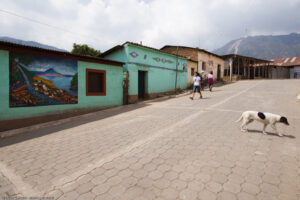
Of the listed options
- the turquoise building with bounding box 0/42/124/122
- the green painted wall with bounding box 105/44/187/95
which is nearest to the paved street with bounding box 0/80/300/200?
the turquoise building with bounding box 0/42/124/122

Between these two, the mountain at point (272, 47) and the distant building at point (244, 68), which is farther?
the mountain at point (272, 47)

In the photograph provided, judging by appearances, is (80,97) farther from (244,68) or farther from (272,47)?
(272,47)

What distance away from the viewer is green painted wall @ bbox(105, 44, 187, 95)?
11.4 meters

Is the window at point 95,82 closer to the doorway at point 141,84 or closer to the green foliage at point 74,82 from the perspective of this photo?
the green foliage at point 74,82

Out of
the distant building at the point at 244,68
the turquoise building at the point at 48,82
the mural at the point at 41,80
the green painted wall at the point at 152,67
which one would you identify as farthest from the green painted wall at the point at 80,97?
the distant building at the point at 244,68

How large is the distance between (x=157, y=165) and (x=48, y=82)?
6.71 metres

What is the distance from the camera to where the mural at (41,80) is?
6176mm

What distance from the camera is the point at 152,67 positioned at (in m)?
13.3

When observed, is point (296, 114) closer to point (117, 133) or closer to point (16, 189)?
point (117, 133)

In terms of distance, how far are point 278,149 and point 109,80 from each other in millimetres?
8670

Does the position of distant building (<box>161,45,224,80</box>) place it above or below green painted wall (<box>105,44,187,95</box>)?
above

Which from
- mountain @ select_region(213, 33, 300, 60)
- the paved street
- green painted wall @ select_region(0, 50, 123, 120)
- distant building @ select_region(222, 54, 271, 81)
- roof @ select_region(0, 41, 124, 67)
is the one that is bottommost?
the paved street

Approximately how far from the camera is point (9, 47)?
5.93 metres

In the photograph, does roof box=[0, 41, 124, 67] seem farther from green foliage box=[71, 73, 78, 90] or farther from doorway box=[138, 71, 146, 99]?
doorway box=[138, 71, 146, 99]
